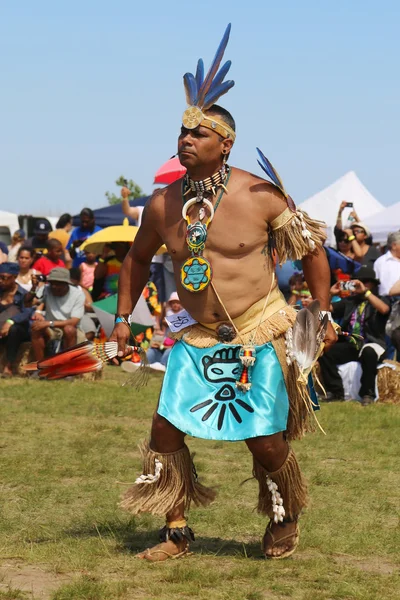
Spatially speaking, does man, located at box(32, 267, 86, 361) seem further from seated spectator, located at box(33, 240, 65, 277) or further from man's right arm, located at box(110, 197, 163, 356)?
man's right arm, located at box(110, 197, 163, 356)

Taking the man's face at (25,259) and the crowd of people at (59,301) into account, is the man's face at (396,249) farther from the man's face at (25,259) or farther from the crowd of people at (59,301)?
the man's face at (25,259)

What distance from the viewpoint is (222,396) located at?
16.4 feet

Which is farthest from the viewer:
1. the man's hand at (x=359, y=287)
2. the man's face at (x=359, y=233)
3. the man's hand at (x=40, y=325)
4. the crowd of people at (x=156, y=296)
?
the man's face at (x=359, y=233)

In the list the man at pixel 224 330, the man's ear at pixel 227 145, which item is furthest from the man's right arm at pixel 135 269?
the man's ear at pixel 227 145

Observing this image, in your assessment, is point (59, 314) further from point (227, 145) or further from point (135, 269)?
point (227, 145)

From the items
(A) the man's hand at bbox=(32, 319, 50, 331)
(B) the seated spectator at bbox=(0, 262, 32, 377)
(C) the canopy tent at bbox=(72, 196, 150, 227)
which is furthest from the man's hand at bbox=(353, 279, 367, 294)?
(C) the canopy tent at bbox=(72, 196, 150, 227)

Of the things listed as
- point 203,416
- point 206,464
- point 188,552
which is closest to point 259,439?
point 203,416

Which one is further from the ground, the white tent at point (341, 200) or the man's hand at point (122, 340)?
the white tent at point (341, 200)

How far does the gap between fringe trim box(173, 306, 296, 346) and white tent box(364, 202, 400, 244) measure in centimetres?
1114

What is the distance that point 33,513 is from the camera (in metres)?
5.90

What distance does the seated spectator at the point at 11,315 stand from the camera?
12.6m

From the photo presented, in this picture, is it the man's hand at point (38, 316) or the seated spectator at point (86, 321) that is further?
the seated spectator at point (86, 321)

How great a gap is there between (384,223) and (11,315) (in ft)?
21.5

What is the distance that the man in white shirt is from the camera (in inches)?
438
